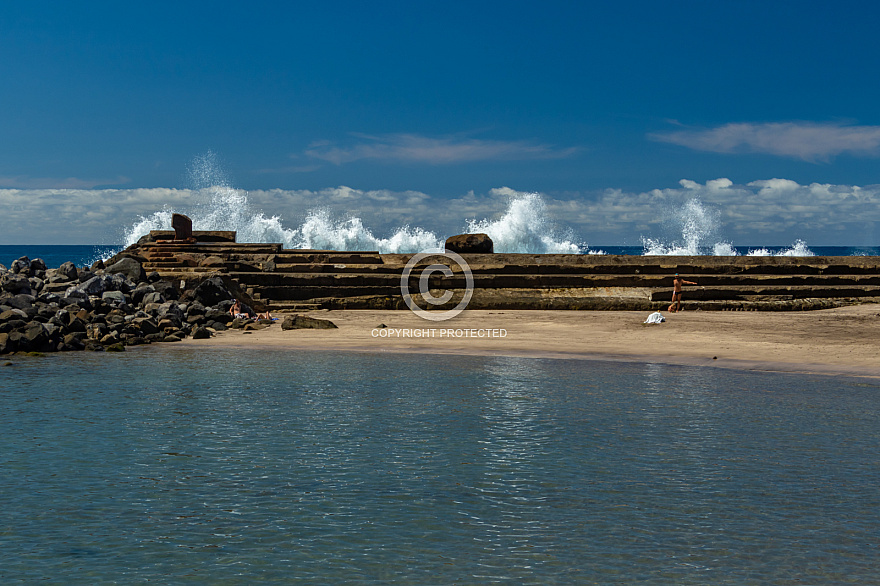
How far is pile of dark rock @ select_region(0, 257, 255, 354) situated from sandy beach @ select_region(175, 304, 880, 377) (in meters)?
1.11

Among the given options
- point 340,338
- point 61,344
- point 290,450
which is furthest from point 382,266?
point 290,450

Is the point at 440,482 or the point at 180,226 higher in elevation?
the point at 180,226

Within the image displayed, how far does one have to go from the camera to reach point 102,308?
16.6 meters

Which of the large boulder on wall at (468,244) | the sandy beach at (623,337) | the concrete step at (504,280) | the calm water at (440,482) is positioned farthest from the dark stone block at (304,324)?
the large boulder on wall at (468,244)

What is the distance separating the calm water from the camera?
441cm

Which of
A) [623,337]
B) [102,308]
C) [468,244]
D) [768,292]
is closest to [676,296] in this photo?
[768,292]

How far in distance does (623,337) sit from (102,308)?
11.1 m

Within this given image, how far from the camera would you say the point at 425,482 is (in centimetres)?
590

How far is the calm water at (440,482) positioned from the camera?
4414 millimetres

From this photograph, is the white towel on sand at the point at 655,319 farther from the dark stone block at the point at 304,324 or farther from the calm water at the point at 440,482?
the dark stone block at the point at 304,324

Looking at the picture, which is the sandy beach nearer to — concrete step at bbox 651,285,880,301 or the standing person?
the standing person

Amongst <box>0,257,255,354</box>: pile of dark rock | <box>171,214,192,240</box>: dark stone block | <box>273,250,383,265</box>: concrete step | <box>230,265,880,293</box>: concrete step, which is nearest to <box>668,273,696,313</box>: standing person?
<box>230,265,880,293</box>: concrete step

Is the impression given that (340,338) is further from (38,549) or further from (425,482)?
(38,549)

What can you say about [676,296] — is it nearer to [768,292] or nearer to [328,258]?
[768,292]
